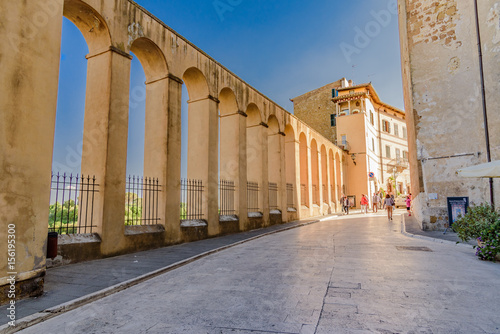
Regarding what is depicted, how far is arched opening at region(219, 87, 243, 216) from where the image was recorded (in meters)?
13.7

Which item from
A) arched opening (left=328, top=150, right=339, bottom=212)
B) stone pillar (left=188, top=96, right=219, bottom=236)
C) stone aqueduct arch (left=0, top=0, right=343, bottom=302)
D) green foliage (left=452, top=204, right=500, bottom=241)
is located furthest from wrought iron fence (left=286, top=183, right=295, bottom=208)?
green foliage (left=452, top=204, right=500, bottom=241)

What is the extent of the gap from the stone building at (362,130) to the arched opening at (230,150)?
23509 mm

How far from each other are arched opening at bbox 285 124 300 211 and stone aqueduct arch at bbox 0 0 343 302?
39.3 inches

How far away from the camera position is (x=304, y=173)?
23141 mm

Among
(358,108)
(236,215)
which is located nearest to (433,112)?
(236,215)

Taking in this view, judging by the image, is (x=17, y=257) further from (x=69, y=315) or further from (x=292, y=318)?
(x=292, y=318)

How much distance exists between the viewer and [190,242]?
1036 cm

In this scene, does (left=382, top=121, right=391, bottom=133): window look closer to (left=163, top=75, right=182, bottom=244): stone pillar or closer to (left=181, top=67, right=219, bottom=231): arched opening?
(left=181, top=67, right=219, bottom=231): arched opening

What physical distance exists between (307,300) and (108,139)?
237 inches

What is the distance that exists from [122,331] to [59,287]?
230 centimetres

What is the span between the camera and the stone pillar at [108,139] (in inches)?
300

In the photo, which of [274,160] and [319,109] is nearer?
[274,160]

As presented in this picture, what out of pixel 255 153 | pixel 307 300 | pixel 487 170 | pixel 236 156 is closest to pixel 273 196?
pixel 255 153

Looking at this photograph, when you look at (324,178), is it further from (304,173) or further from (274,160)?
(274,160)
